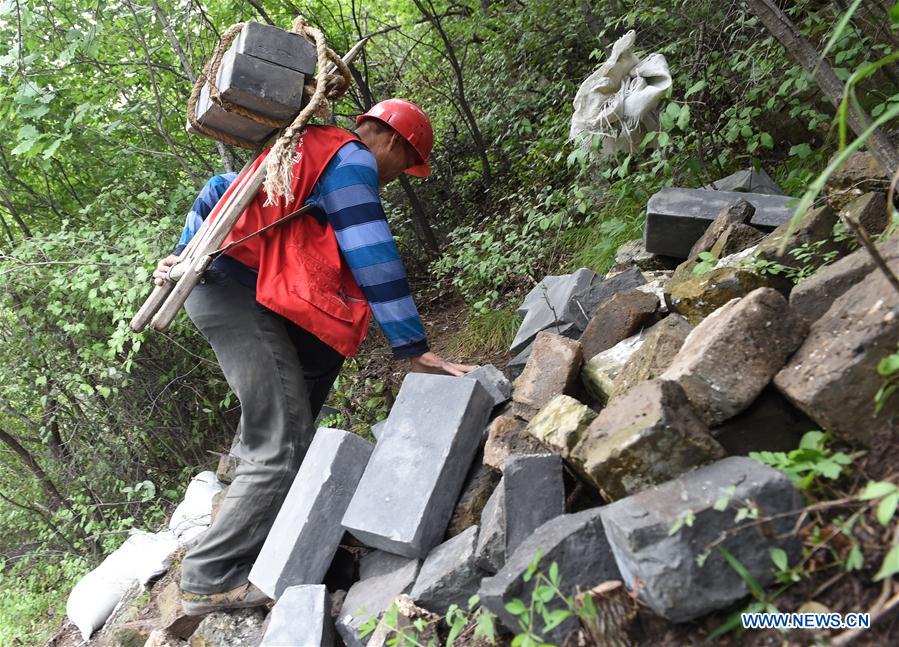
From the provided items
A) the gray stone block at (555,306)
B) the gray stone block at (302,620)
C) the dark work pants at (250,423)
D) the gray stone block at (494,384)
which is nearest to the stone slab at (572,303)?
the gray stone block at (555,306)

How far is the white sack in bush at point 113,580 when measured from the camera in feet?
11.7

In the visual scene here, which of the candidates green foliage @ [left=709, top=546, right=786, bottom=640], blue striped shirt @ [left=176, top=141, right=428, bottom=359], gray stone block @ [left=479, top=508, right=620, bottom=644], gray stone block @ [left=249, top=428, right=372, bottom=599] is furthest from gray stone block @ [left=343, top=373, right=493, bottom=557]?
green foliage @ [left=709, top=546, right=786, bottom=640]

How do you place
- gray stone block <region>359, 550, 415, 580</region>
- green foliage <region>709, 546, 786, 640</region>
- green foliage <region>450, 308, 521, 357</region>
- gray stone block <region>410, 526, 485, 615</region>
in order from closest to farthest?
green foliage <region>709, 546, 786, 640</region>
gray stone block <region>410, 526, 485, 615</region>
gray stone block <region>359, 550, 415, 580</region>
green foliage <region>450, 308, 521, 357</region>

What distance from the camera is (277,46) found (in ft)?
8.86

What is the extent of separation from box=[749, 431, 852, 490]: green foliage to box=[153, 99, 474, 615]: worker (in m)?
1.45

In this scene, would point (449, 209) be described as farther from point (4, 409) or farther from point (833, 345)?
point (833, 345)

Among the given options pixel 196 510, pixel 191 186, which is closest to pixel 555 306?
pixel 196 510

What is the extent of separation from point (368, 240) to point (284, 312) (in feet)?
1.44

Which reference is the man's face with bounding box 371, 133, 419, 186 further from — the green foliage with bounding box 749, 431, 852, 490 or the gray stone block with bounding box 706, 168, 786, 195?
the green foliage with bounding box 749, 431, 852, 490

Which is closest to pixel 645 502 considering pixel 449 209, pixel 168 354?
pixel 168 354

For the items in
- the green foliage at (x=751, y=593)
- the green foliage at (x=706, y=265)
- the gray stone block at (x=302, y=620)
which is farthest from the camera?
the green foliage at (x=706, y=265)

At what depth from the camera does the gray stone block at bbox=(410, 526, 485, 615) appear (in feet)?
6.72

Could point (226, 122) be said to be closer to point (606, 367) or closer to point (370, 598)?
point (606, 367)

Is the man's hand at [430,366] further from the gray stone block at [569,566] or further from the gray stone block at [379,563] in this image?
the gray stone block at [569,566]
